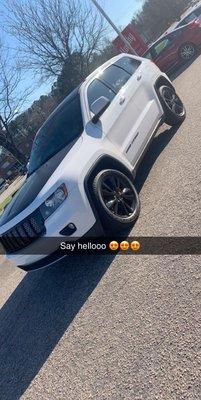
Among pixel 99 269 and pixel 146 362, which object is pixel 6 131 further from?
pixel 146 362

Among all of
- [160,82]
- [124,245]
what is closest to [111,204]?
[124,245]

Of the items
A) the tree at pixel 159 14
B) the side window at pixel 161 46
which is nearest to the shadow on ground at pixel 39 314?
the side window at pixel 161 46

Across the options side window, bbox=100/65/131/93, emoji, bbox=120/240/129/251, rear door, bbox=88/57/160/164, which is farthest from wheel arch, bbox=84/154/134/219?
side window, bbox=100/65/131/93

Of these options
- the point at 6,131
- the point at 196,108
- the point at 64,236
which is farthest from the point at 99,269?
the point at 6,131

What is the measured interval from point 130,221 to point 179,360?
2.33 m

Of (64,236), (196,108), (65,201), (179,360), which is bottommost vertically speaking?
(196,108)

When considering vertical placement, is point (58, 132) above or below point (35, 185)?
above

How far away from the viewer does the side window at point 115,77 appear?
649 centimetres

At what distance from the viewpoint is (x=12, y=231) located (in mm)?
4891

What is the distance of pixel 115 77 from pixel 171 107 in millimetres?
1409

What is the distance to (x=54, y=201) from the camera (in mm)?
4539

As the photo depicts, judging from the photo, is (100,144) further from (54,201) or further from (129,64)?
(129,64)

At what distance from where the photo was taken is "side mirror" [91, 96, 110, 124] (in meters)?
5.48

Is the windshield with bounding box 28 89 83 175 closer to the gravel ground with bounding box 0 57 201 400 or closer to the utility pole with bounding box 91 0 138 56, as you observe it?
the gravel ground with bounding box 0 57 201 400
